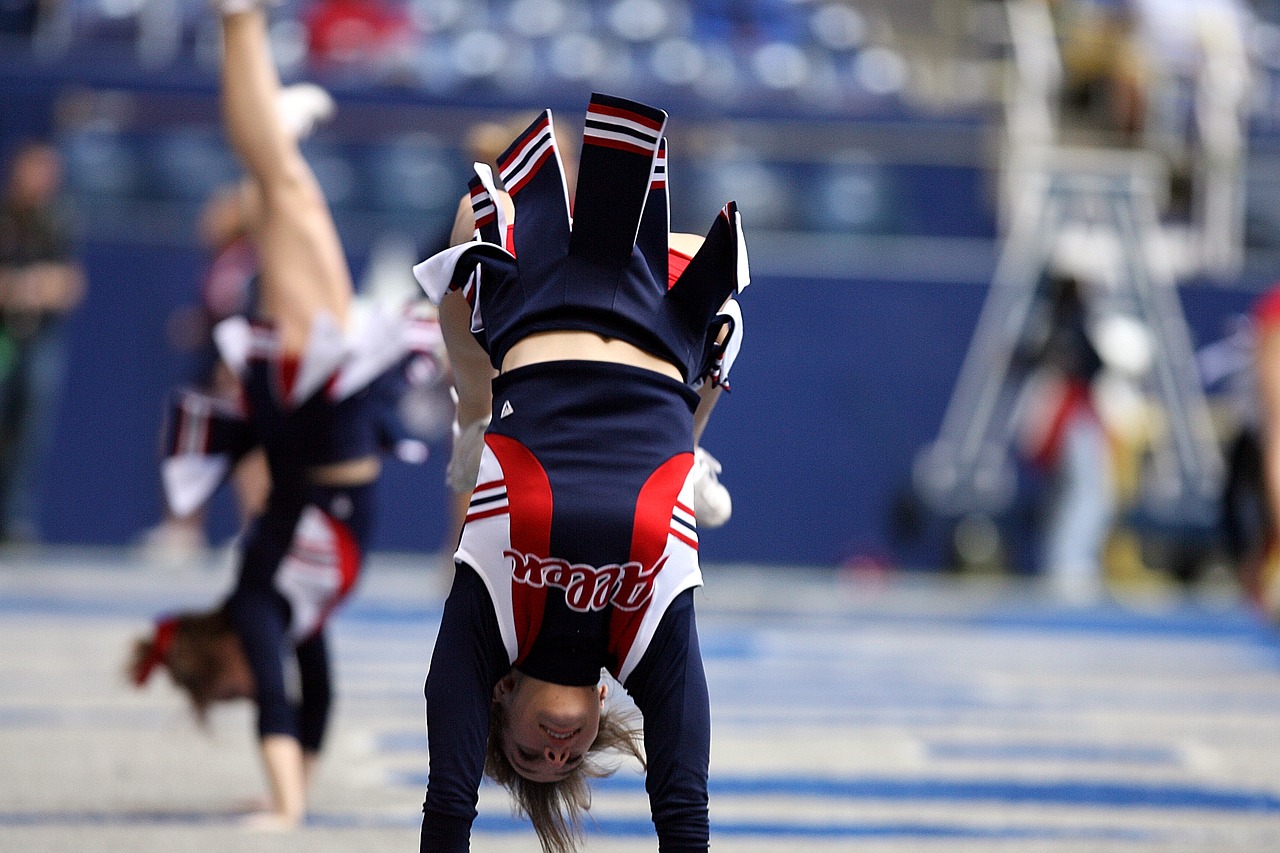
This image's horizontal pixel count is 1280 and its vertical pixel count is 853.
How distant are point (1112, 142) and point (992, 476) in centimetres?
282

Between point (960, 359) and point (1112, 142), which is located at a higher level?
point (1112, 142)

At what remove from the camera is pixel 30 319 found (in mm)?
11453

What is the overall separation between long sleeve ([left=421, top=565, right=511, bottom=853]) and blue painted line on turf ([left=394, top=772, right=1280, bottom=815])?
2398 mm

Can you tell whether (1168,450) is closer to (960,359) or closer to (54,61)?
(960,359)

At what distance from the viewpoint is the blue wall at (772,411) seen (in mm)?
11867

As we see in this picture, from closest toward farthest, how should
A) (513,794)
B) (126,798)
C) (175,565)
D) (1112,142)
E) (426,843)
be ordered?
(426,843) → (513,794) → (126,798) → (175,565) → (1112,142)

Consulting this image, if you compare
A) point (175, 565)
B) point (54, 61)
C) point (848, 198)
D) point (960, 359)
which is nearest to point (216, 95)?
point (54, 61)

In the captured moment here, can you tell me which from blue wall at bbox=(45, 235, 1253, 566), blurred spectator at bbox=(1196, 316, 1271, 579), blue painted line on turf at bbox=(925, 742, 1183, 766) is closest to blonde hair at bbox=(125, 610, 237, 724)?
blue painted line on turf at bbox=(925, 742, 1183, 766)

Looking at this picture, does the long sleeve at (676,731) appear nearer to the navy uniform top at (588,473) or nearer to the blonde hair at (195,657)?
the navy uniform top at (588,473)

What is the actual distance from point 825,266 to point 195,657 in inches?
309

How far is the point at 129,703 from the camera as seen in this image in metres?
6.77

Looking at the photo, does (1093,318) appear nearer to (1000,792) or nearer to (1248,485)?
(1248,485)

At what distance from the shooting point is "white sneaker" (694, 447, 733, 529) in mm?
3377

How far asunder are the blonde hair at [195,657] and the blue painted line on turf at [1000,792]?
71 centimetres
